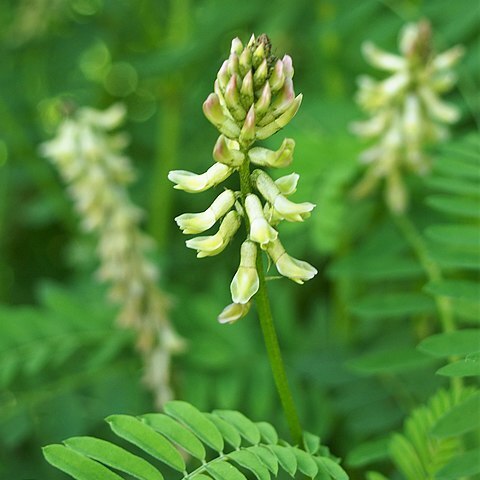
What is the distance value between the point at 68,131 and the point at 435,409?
1.06 metres

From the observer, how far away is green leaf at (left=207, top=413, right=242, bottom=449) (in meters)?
1.06

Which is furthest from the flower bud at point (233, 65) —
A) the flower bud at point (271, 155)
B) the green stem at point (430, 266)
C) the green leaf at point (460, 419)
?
the green stem at point (430, 266)

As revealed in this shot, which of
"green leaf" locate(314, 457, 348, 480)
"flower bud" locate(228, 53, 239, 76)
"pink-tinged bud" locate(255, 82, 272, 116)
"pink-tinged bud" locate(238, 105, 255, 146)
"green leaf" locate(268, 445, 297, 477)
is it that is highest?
"flower bud" locate(228, 53, 239, 76)

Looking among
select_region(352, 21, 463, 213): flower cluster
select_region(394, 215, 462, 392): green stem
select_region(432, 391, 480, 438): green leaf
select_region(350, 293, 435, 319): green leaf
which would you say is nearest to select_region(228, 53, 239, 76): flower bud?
select_region(432, 391, 480, 438): green leaf

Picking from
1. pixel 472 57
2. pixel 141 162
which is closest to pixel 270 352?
pixel 472 57

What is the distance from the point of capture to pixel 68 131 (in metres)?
1.89

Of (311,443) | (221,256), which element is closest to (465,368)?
(311,443)

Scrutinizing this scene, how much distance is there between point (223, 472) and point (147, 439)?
0.11 m

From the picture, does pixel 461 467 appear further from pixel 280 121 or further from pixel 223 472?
pixel 280 121

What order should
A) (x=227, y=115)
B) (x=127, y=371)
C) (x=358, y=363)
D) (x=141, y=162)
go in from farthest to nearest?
(x=141, y=162)
(x=127, y=371)
(x=358, y=363)
(x=227, y=115)

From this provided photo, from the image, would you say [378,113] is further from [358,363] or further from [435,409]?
[435,409]

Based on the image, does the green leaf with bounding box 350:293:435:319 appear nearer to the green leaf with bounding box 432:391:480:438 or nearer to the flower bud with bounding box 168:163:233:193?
the green leaf with bounding box 432:391:480:438

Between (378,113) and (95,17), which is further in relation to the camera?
(95,17)

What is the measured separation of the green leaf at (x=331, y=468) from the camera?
1.00 metres
